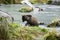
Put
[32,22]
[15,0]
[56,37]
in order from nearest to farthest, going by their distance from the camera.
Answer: [56,37], [32,22], [15,0]

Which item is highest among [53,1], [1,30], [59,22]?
[1,30]

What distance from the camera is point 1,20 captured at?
17.0 feet

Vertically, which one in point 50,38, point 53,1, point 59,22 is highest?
point 50,38

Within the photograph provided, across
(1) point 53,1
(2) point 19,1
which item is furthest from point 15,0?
(1) point 53,1

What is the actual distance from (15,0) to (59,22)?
1724 centimetres

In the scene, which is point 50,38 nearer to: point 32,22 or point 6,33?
point 6,33

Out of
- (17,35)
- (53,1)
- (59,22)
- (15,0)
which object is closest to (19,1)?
(15,0)

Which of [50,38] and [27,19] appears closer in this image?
[50,38]

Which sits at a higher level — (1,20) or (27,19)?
(1,20)

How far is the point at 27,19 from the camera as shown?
10.4 meters

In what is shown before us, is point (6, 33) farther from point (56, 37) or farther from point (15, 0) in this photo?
point (15, 0)

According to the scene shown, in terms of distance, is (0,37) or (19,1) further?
(19,1)

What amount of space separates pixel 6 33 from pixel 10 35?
156mm

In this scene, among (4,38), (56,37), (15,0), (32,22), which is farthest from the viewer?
(15,0)
